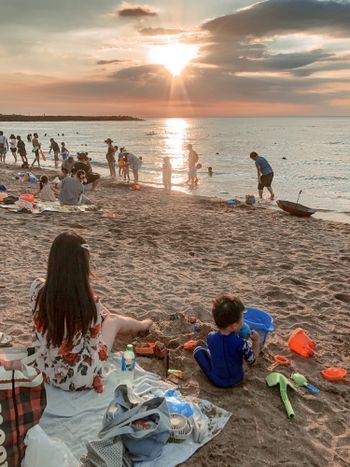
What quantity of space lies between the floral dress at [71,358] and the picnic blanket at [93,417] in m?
0.09

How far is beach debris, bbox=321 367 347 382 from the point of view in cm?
426

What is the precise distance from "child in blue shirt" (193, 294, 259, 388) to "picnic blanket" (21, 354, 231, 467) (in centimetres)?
36

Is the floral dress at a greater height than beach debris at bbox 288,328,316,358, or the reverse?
the floral dress

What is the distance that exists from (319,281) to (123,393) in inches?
185

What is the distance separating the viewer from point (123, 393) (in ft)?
10.3

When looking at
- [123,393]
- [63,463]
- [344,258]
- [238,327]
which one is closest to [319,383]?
[238,327]

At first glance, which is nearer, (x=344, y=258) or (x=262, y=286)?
(x=262, y=286)

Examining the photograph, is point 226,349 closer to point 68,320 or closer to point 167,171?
point 68,320

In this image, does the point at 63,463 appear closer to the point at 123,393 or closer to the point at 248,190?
the point at 123,393

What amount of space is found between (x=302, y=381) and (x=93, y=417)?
2.09 m

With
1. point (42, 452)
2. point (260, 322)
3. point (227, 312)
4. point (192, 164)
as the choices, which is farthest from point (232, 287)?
point (192, 164)

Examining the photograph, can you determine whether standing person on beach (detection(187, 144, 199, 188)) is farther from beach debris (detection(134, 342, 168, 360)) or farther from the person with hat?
beach debris (detection(134, 342, 168, 360))

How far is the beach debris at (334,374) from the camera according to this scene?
426 centimetres

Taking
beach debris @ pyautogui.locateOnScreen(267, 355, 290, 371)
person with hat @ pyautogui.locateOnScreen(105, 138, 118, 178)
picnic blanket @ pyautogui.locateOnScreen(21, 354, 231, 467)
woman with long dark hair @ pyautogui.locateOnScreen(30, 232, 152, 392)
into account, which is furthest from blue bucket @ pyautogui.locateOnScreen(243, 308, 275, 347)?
person with hat @ pyautogui.locateOnScreen(105, 138, 118, 178)
